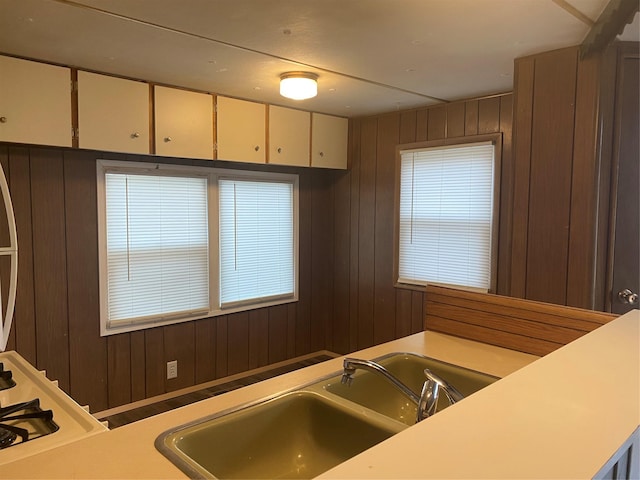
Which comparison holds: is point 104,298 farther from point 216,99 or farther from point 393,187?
point 393,187

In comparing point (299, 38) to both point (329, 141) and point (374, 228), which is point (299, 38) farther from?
point (374, 228)

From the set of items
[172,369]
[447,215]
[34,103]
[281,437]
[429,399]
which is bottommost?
[172,369]

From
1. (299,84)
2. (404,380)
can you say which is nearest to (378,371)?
(404,380)

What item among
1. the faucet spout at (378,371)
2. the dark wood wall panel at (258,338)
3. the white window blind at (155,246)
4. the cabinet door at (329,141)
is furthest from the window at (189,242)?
the faucet spout at (378,371)

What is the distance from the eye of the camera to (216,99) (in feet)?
11.5

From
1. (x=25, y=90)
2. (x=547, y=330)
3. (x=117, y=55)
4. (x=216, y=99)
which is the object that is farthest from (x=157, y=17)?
(x=547, y=330)

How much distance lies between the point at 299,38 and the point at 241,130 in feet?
4.71

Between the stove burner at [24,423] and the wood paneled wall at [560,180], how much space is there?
2.25m

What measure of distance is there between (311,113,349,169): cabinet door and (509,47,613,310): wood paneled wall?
1916mm

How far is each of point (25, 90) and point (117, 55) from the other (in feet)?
1.84

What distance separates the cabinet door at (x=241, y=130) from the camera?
3.56 metres

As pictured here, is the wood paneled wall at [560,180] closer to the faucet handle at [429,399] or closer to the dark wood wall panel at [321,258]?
the faucet handle at [429,399]

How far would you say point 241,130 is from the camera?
12.0 ft

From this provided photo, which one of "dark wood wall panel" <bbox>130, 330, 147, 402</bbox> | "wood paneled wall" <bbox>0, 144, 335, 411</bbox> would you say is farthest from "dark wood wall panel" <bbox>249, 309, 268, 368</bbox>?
"dark wood wall panel" <bbox>130, 330, 147, 402</bbox>
